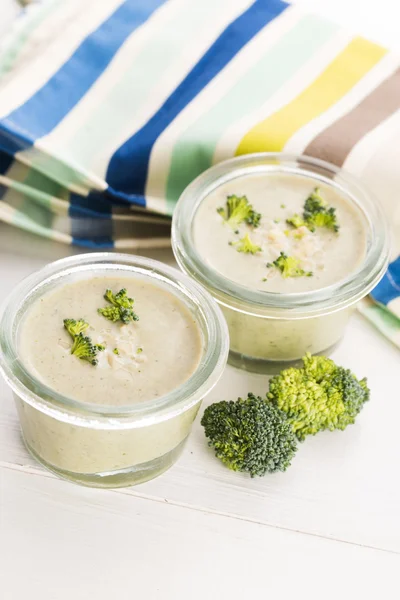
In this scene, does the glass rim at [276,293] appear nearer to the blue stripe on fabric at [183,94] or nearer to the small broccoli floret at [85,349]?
the blue stripe on fabric at [183,94]

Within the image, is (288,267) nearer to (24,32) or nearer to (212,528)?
(212,528)

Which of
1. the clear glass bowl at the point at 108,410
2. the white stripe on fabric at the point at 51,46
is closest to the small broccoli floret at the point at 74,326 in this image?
the clear glass bowl at the point at 108,410

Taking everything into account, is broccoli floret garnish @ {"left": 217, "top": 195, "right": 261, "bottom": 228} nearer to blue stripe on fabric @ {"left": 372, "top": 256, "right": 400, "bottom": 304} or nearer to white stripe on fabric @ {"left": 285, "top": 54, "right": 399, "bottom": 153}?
white stripe on fabric @ {"left": 285, "top": 54, "right": 399, "bottom": 153}

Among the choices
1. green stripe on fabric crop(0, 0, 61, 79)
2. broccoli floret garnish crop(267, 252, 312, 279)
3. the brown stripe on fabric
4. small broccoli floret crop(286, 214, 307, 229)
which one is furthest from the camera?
green stripe on fabric crop(0, 0, 61, 79)

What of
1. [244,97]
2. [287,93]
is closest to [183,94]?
[244,97]

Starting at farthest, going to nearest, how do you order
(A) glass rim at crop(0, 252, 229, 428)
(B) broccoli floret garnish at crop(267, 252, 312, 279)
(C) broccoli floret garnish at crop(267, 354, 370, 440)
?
(B) broccoli floret garnish at crop(267, 252, 312, 279) < (C) broccoli floret garnish at crop(267, 354, 370, 440) < (A) glass rim at crop(0, 252, 229, 428)

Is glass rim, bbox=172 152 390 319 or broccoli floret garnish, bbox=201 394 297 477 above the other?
glass rim, bbox=172 152 390 319

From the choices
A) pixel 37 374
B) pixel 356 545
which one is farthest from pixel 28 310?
pixel 356 545

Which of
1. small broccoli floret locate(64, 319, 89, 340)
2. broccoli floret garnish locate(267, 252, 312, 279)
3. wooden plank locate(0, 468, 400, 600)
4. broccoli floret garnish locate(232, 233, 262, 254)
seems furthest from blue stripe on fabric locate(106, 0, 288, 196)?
wooden plank locate(0, 468, 400, 600)
